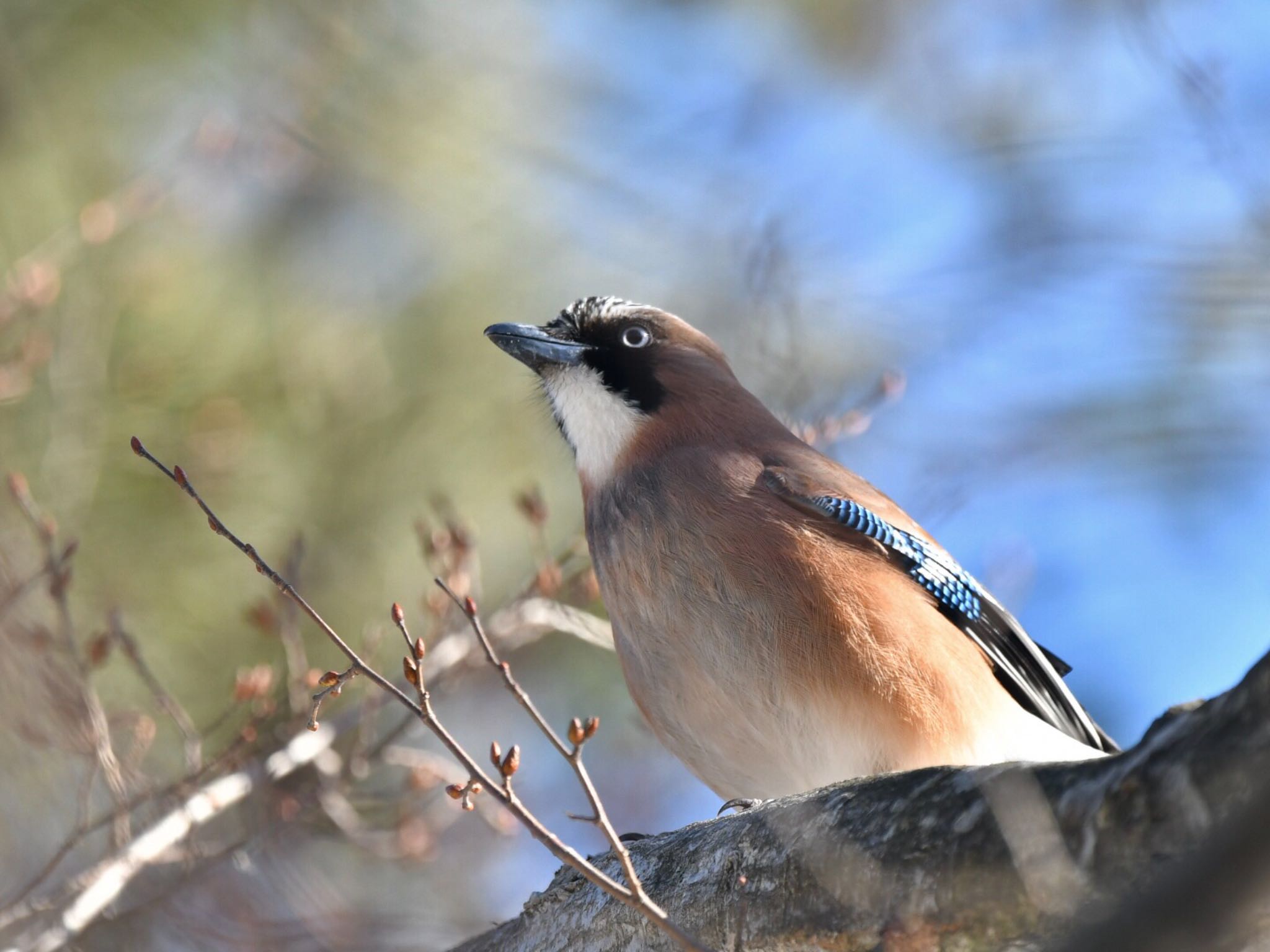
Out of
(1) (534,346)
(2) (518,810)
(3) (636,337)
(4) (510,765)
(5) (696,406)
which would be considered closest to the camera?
(2) (518,810)

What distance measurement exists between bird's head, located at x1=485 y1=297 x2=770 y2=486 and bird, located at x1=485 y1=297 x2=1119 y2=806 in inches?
0.6

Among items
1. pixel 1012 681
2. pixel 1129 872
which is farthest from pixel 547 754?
pixel 1129 872

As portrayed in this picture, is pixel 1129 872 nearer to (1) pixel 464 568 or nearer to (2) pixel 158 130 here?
(1) pixel 464 568

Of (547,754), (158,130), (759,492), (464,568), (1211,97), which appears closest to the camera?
(1211,97)

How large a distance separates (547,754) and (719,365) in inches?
105

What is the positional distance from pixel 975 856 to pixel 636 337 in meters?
2.82

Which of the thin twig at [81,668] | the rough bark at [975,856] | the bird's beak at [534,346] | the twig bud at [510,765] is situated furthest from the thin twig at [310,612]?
the bird's beak at [534,346]

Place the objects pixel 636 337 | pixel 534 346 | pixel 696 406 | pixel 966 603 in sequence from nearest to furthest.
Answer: pixel 966 603 → pixel 696 406 → pixel 534 346 → pixel 636 337

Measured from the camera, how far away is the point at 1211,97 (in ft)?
12.3

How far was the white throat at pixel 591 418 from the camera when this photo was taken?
4.61 metres

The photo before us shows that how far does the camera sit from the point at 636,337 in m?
4.94

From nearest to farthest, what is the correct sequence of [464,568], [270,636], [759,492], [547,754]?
[759,492] → [464,568] → [270,636] → [547,754]

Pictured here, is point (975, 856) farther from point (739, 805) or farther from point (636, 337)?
point (636, 337)

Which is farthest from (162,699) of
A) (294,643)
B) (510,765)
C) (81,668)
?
(510,765)
